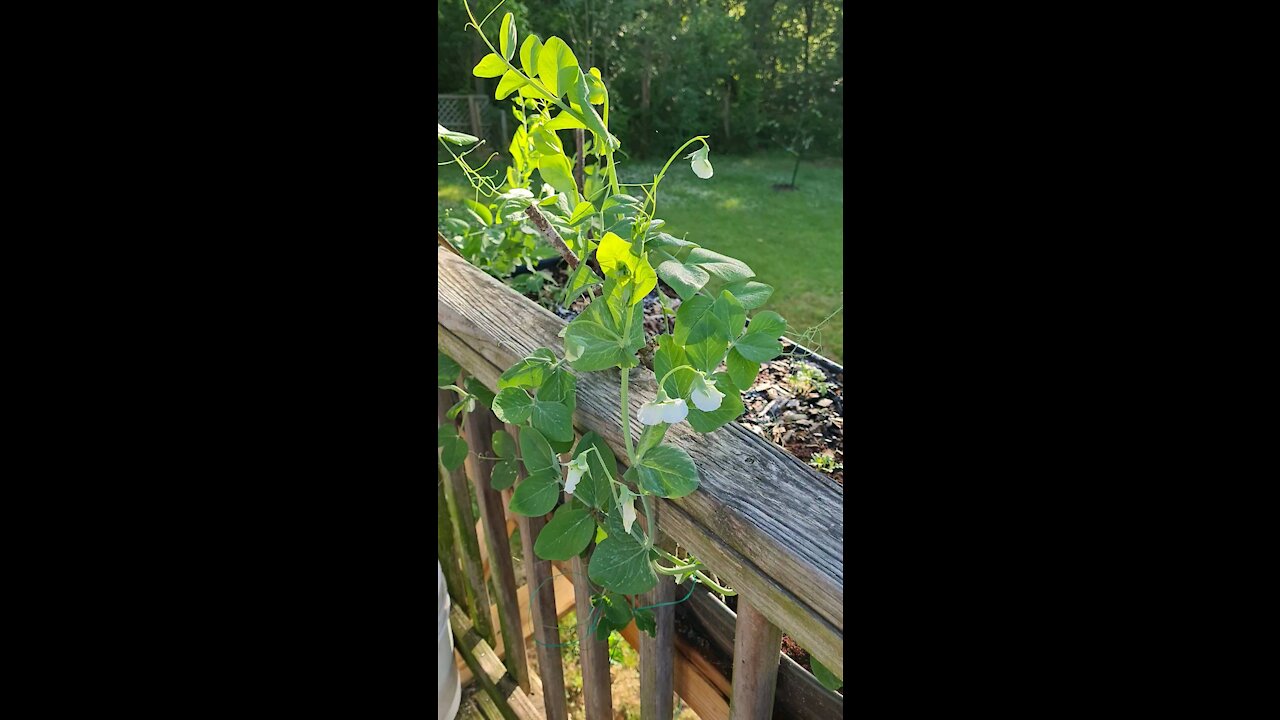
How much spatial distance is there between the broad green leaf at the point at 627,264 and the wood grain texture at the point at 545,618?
601 millimetres

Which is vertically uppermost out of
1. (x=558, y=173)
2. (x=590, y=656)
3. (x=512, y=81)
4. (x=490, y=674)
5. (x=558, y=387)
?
(x=512, y=81)

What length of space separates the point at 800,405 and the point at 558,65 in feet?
2.68

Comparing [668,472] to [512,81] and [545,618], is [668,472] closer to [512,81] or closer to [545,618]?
[512,81]

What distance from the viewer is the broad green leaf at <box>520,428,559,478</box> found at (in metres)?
0.91

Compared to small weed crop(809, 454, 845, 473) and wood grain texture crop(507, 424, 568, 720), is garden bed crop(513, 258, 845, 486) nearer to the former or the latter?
small weed crop(809, 454, 845, 473)

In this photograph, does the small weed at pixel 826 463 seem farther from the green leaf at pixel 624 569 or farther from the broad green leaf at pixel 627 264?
the broad green leaf at pixel 627 264

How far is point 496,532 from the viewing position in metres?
1.40

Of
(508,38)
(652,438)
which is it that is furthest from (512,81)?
(652,438)

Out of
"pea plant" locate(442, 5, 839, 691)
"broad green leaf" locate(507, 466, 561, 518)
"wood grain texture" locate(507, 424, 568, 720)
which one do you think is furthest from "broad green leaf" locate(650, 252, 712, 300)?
"wood grain texture" locate(507, 424, 568, 720)

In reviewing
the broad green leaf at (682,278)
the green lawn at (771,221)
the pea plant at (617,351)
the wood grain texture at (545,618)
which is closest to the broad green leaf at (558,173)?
the pea plant at (617,351)

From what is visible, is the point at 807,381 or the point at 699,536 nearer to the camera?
the point at 699,536
